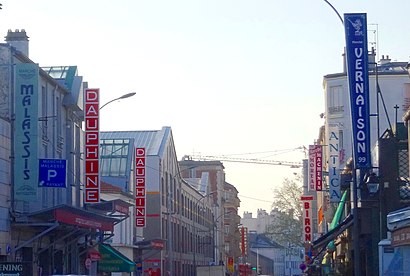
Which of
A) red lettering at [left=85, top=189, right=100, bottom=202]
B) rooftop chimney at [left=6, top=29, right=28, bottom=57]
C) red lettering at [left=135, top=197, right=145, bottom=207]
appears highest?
rooftop chimney at [left=6, top=29, right=28, bottom=57]

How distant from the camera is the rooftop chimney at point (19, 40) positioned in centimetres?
4031

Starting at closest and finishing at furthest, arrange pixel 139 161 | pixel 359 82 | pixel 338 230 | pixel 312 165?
pixel 359 82
pixel 338 230
pixel 139 161
pixel 312 165

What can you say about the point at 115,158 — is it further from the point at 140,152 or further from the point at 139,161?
the point at 140,152

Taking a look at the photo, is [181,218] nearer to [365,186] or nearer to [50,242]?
[50,242]

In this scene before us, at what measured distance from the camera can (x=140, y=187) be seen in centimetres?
5669

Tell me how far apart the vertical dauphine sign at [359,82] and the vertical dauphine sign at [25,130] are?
11014 mm

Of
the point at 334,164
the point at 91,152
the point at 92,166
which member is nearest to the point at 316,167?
the point at 334,164

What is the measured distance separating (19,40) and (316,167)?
2765cm

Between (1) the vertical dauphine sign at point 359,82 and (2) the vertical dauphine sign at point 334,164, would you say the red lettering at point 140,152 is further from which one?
(1) the vertical dauphine sign at point 359,82

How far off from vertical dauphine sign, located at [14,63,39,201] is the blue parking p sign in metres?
0.25

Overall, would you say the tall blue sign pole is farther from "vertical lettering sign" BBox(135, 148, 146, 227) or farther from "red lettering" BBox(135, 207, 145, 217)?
"red lettering" BBox(135, 207, 145, 217)

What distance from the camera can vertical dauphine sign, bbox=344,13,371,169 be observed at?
2820 centimetres

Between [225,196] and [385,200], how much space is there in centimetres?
10133

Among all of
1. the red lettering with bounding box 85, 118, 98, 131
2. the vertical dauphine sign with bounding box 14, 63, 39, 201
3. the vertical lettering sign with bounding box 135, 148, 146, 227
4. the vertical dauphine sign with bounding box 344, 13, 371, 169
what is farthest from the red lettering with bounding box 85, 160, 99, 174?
the vertical lettering sign with bounding box 135, 148, 146, 227
